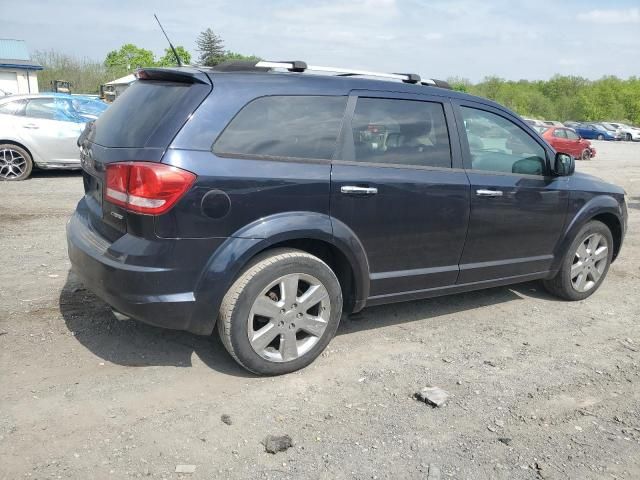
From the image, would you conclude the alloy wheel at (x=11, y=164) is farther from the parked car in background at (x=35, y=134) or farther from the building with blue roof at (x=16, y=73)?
the building with blue roof at (x=16, y=73)

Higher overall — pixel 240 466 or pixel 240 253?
pixel 240 253

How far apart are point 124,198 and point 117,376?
1116mm

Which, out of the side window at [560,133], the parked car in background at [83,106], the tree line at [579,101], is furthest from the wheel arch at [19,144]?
the tree line at [579,101]

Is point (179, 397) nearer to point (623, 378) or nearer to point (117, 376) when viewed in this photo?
point (117, 376)

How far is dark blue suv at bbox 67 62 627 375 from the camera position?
3.19 m

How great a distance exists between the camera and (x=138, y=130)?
337cm

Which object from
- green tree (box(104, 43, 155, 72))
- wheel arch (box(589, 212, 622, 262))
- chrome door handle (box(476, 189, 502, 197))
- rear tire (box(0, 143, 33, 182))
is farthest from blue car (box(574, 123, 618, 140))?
green tree (box(104, 43, 155, 72))

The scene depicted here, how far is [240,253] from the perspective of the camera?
3.28 metres

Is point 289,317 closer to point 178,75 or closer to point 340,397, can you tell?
point 340,397

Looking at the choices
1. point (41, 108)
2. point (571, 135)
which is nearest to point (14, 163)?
point (41, 108)

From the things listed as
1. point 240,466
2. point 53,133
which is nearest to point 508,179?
point 240,466

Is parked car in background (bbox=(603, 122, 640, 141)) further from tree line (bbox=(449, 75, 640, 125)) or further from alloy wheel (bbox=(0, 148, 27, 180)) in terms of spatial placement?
alloy wheel (bbox=(0, 148, 27, 180))

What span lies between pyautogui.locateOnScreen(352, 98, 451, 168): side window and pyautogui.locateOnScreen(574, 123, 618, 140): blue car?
47.2m

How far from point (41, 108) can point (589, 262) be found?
979 cm
